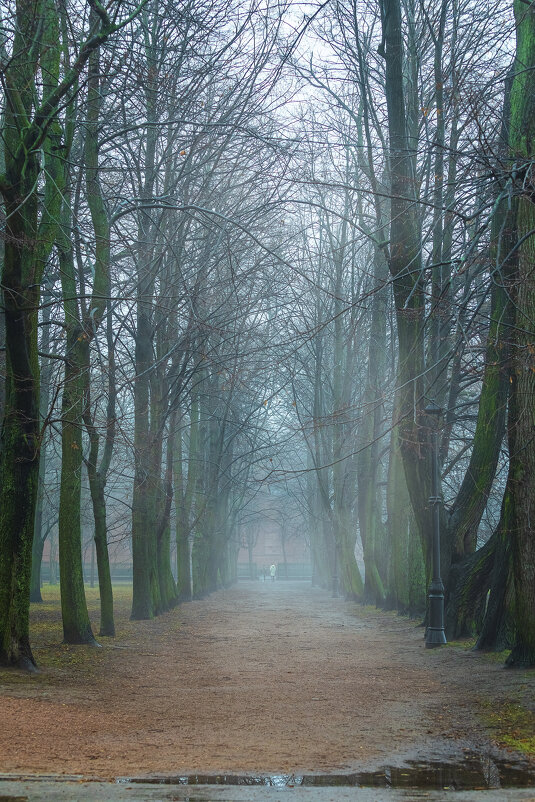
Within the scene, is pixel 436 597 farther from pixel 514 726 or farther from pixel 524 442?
pixel 514 726

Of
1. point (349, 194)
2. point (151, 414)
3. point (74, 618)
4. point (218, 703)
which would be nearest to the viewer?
→ point (218, 703)

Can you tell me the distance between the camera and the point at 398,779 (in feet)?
21.1

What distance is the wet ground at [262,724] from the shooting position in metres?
6.20

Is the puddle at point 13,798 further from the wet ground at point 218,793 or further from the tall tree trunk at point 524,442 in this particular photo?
the tall tree trunk at point 524,442

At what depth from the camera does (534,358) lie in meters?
10.7

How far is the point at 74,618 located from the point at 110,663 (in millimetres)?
1707

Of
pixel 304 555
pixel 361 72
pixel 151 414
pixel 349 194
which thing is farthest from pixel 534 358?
pixel 304 555

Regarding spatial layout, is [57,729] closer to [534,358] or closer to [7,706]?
[7,706]

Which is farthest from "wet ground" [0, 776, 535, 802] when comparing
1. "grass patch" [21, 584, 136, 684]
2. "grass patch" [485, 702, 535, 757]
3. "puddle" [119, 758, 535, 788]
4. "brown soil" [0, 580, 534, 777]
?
"grass patch" [21, 584, 136, 684]

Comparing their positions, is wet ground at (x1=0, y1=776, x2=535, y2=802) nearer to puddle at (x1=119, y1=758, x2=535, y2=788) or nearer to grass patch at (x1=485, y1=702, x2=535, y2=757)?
puddle at (x1=119, y1=758, x2=535, y2=788)

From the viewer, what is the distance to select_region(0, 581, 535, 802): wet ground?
6203 millimetres

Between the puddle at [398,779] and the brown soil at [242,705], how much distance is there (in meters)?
0.21

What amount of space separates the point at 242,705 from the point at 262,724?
128 cm

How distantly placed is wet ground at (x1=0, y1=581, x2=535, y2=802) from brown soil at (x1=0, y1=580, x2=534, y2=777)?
0.02m
